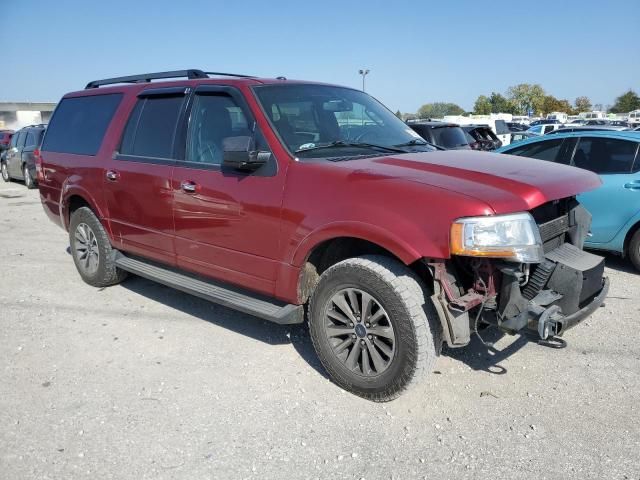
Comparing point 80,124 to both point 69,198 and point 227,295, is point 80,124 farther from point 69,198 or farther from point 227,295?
point 227,295

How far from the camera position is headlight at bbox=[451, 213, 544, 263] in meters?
2.74

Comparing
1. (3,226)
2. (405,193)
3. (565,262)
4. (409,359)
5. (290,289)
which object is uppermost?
(405,193)

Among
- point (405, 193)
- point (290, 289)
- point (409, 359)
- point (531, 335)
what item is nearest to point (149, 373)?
point (290, 289)

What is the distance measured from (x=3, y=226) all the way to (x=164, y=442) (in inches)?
317

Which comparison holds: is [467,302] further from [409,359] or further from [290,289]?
[290,289]

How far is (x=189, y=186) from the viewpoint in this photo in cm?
400

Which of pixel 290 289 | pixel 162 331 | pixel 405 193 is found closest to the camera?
pixel 405 193

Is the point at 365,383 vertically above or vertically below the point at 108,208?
below

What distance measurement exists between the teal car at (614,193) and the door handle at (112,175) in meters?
4.90

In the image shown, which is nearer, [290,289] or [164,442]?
[164,442]

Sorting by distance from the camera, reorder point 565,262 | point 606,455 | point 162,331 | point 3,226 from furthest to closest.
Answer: point 3,226 → point 162,331 → point 565,262 → point 606,455

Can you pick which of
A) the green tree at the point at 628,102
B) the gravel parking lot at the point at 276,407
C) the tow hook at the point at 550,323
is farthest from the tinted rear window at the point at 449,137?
the green tree at the point at 628,102

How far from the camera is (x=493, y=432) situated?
299 cm

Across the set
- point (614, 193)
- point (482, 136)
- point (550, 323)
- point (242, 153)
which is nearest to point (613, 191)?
point (614, 193)
